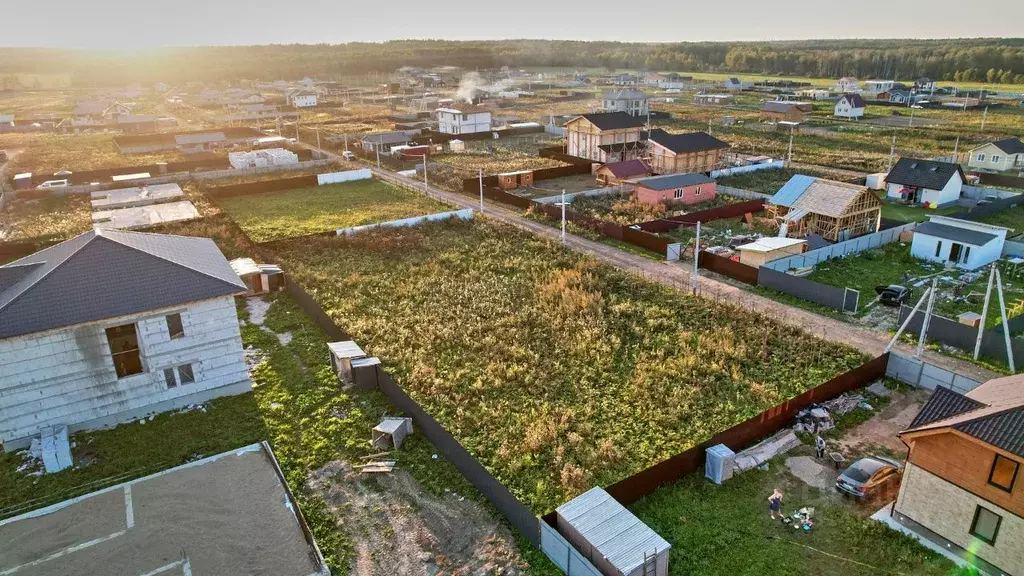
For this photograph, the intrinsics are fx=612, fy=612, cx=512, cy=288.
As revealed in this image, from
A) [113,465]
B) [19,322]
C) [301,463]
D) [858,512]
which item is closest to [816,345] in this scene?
[858,512]

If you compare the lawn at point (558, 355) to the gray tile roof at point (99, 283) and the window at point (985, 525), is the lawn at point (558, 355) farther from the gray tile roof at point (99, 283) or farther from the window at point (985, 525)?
the gray tile roof at point (99, 283)

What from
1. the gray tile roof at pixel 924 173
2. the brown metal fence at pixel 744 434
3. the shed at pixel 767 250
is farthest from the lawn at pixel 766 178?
the brown metal fence at pixel 744 434

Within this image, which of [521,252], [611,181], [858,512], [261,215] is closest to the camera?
[858,512]

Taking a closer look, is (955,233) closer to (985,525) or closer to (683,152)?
(985,525)

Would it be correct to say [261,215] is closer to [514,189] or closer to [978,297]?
[514,189]

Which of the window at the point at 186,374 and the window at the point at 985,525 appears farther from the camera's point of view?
the window at the point at 186,374

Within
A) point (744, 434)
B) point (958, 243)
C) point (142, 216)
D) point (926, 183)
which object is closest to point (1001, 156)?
point (926, 183)
